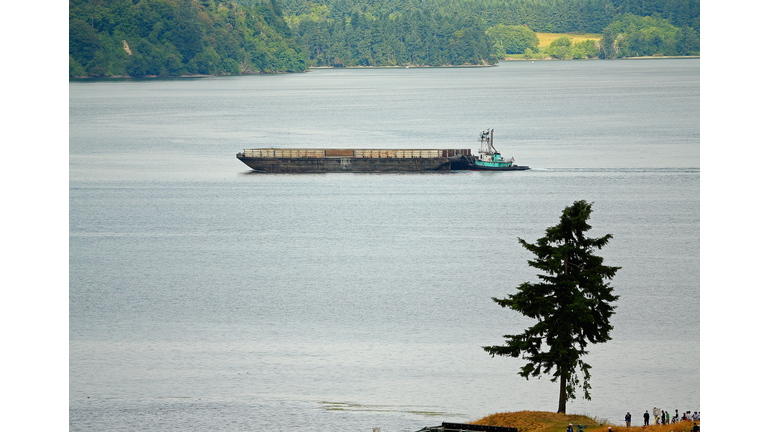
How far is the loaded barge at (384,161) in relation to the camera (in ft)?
458

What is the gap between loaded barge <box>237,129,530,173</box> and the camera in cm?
13962

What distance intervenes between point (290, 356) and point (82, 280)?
30128mm

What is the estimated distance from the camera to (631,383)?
170ft

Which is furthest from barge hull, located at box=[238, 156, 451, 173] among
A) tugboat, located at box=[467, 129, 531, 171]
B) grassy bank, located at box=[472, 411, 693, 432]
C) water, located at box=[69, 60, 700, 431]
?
grassy bank, located at box=[472, 411, 693, 432]

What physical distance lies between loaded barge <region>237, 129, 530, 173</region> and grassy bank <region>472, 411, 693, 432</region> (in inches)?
3881

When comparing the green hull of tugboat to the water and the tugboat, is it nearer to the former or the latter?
the tugboat

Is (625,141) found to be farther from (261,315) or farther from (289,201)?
(261,315)

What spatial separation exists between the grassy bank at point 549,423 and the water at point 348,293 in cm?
704

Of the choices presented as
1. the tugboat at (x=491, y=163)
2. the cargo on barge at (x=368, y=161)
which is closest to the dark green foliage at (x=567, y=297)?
the tugboat at (x=491, y=163)

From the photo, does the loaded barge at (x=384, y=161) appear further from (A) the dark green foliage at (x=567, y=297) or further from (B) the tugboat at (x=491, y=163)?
(A) the dark green foliage at (x=567, y=297)

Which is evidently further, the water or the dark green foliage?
the water

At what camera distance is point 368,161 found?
456 feet

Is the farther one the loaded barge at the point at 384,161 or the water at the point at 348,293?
the loaded barge at the point at 384,161
